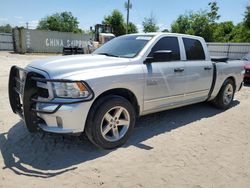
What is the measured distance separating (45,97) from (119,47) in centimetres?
191

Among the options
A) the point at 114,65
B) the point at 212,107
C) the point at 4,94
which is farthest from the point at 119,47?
the point at 4,94

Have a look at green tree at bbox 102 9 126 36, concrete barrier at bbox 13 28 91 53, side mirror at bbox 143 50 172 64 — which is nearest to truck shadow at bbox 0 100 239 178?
side mirror at bbox 143 50 172 64

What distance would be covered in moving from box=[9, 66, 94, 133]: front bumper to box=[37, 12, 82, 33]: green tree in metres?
85.4

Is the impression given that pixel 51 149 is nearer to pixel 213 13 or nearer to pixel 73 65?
pixel 73 65

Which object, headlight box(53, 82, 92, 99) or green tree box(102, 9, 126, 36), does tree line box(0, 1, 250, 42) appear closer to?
green tree box(102, 9, 126, 36)

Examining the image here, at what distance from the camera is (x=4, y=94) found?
7.50 metres

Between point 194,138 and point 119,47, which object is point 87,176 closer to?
point 194,138

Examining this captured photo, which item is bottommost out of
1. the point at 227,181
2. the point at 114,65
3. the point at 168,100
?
the point at 227,181

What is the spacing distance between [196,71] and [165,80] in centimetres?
103

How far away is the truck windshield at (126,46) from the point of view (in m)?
4.61

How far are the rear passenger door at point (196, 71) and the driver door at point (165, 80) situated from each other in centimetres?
22

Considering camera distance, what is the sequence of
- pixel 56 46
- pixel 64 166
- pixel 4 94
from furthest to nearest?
pixel 56 46
pixel 4 94
pixel 64 166

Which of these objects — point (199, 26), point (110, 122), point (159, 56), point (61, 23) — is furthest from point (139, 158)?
point (61, 23)

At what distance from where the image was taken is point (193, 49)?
18.2ft
